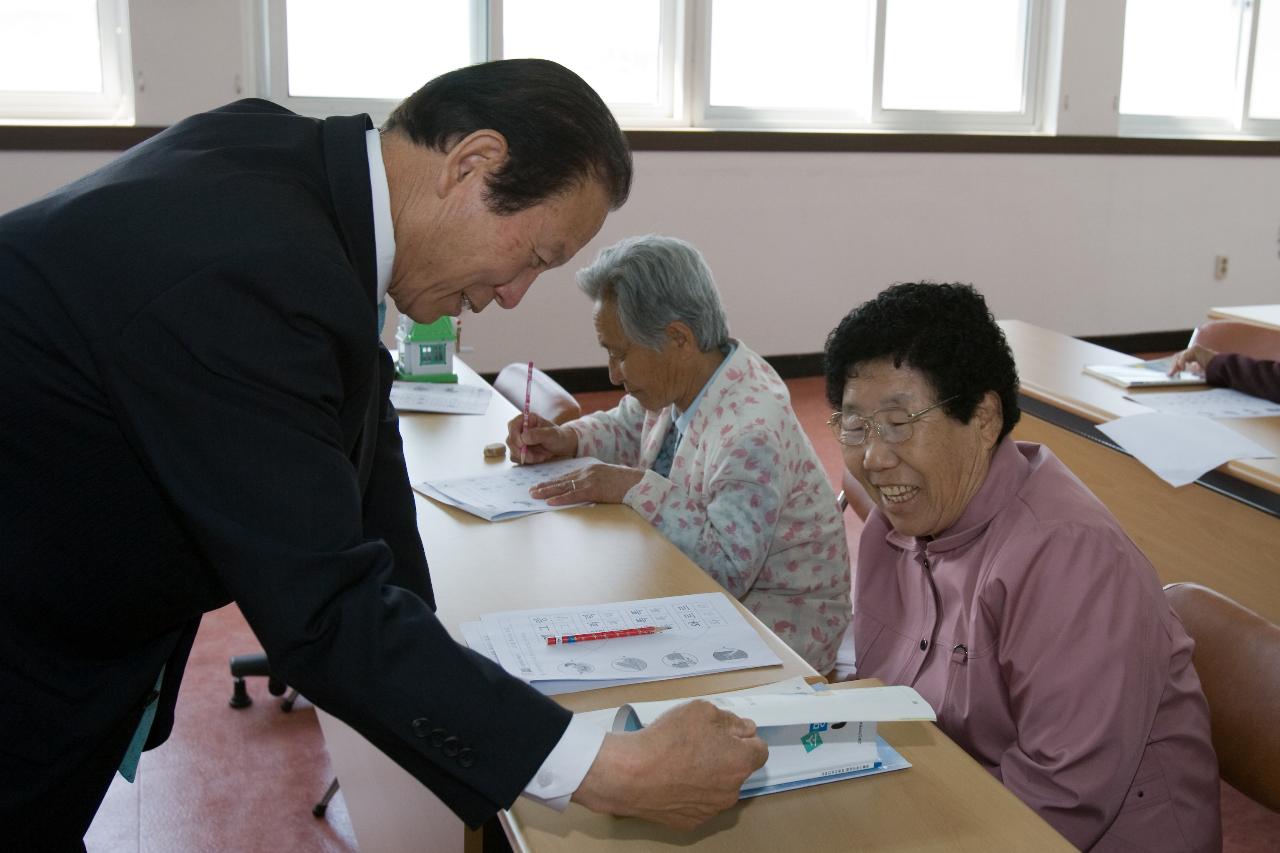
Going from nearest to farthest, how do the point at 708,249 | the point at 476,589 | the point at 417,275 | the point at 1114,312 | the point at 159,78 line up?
the point at 417,275
the point at 476,589
the point at 159,78
the point at 708,249
the point at 1114,312

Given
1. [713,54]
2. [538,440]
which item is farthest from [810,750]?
[713,54]

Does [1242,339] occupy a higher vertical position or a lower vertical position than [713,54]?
lower

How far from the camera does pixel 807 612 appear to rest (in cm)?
225

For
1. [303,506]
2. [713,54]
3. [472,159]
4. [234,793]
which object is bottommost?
[234,793]

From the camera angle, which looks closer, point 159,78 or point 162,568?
point 162,568

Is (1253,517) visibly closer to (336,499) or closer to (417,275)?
(417,275)

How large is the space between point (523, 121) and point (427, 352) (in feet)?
6.87

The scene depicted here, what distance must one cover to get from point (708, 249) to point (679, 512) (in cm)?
413

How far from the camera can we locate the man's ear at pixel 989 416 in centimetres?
168

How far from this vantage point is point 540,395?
2.96m

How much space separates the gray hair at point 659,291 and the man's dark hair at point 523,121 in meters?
1.08

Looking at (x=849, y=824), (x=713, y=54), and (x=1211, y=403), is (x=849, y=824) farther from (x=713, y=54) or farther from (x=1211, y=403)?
(x=713, y=54)

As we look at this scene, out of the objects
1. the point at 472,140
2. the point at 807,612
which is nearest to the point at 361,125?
the point at 472,140

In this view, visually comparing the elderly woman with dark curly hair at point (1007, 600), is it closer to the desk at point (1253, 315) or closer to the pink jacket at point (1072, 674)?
the pink jacket at point (1072, 674)
